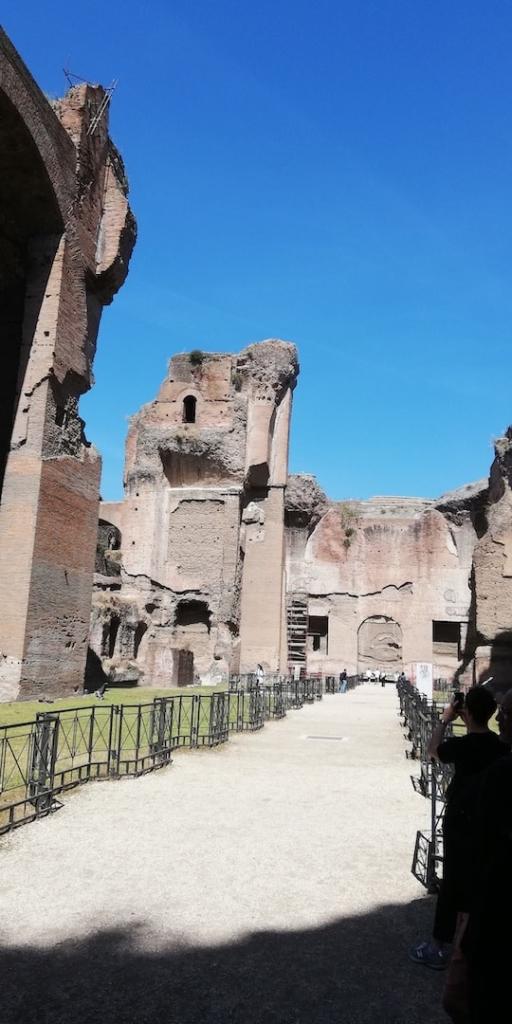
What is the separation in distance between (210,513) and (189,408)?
184 inches

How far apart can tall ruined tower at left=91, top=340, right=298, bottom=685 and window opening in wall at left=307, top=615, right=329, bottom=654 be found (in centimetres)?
527

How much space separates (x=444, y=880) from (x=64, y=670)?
47.3 feet

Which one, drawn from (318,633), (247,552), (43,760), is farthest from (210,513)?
(43,760)

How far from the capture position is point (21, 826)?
5777 mm

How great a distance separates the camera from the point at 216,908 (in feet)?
13.5

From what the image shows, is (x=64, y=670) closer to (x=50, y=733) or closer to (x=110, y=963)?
(x=50, y=733)

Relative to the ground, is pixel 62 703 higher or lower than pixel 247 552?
lower

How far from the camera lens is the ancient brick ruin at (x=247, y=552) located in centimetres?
2856

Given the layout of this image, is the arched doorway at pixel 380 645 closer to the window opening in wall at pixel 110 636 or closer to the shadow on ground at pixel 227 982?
the window opening in wall at pixel 110 636

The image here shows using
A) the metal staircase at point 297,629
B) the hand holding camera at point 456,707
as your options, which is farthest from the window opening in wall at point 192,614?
the hand holding camera at point 456,707

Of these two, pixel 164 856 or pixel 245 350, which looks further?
pixel 245 350

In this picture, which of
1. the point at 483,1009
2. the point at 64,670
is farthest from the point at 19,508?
the point at 483,1009

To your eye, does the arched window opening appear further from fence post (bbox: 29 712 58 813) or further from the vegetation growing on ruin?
fence post (bbox: 29 712 58 813)

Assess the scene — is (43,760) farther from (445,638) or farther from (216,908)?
(445,638)
